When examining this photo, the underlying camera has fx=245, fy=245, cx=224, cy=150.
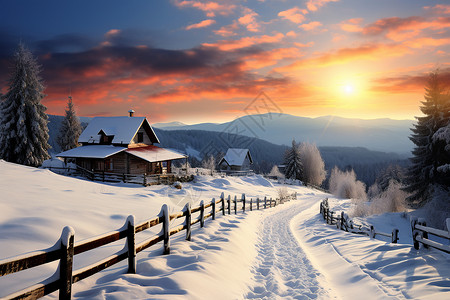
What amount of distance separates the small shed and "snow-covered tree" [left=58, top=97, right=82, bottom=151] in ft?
107

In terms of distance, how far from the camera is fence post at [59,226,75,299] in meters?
3.50

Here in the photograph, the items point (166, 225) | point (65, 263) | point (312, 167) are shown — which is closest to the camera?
point (65, 263)

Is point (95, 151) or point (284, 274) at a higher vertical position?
point (95, 151)

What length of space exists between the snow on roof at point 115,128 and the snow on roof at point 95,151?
105cm

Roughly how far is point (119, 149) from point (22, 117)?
12140mm

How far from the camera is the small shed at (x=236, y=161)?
60197mm

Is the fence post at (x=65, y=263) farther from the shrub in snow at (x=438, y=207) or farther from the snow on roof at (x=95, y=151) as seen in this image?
the shrub in snow at (x=438, y=207)

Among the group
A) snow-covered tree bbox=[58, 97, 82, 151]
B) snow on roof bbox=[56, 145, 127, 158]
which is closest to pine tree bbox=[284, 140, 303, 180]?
snow on roof bbox=[56, 145, 127, 158]

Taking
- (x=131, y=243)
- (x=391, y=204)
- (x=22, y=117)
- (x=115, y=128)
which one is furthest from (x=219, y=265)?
(x=22, y=117)

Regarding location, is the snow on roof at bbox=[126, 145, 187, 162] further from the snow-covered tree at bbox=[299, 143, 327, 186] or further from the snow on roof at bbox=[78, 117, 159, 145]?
the snow-covered tree at bbox=[299, 143, 327, 186]

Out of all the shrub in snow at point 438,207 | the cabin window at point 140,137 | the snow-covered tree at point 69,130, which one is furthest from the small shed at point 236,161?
the shrub in snow at point 438,207

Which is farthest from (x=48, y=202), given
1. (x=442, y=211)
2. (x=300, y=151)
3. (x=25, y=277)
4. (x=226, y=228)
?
(x=300, y=151)

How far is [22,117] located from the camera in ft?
97.6

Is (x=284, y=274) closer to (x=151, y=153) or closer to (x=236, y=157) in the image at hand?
(x=151, y=153)
